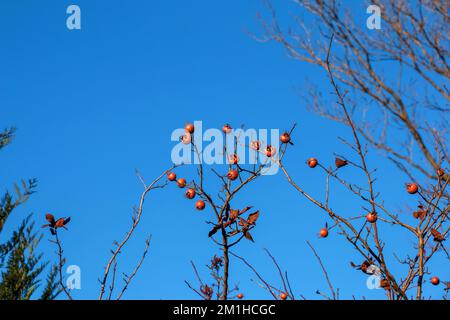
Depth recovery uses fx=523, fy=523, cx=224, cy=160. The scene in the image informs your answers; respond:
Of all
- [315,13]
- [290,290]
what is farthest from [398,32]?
[290,290]

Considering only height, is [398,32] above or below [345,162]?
above

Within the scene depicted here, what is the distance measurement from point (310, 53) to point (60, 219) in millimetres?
6463

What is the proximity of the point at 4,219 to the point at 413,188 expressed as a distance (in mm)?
2015

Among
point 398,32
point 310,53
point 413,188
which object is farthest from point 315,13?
point 413,188
